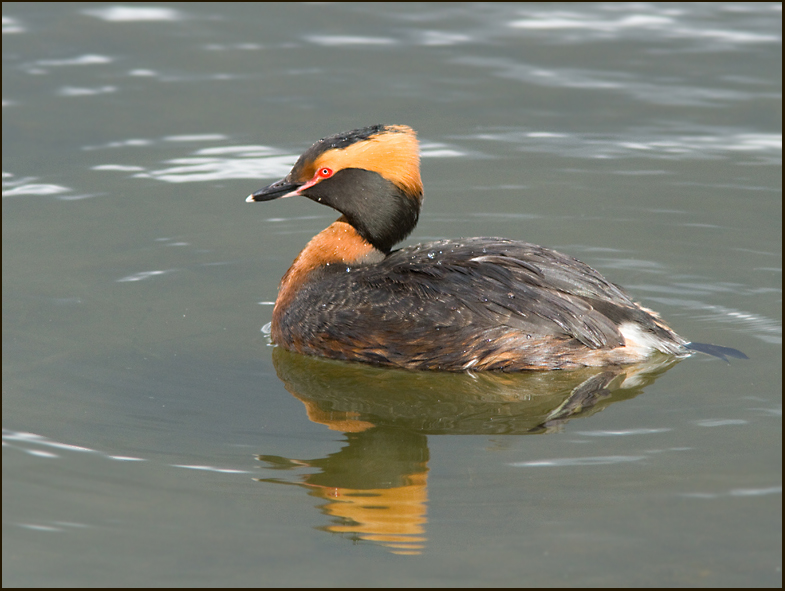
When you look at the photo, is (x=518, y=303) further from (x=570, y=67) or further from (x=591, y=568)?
(x=570, y=67)

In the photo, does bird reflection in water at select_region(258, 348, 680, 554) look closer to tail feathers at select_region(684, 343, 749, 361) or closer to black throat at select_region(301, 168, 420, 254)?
tail feathers at select_region(684, 343, 749, 361)

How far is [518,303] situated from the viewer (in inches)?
233

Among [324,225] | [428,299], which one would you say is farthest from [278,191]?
[324,225]

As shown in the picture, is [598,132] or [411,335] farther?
[598,132]

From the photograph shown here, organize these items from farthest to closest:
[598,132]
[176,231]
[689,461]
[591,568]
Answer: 1. [598,132]
2. [176,231]
3. [689,461]
4. [591,568]

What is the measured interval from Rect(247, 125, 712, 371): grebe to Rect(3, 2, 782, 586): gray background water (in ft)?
0.87

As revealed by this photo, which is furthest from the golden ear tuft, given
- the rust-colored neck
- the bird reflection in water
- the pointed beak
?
the bird reflection in water

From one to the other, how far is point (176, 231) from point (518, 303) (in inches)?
114

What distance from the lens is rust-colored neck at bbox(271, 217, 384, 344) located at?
659 cm

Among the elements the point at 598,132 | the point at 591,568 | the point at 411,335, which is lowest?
the point at 591,568

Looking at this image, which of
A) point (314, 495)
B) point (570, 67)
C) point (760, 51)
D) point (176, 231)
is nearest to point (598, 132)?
point (570, 67)

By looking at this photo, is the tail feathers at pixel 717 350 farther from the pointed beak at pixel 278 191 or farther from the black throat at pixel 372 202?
the pointed beak at pixel 278 191

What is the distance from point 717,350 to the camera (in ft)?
20.0

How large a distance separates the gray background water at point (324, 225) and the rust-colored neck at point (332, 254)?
0.35 metres
